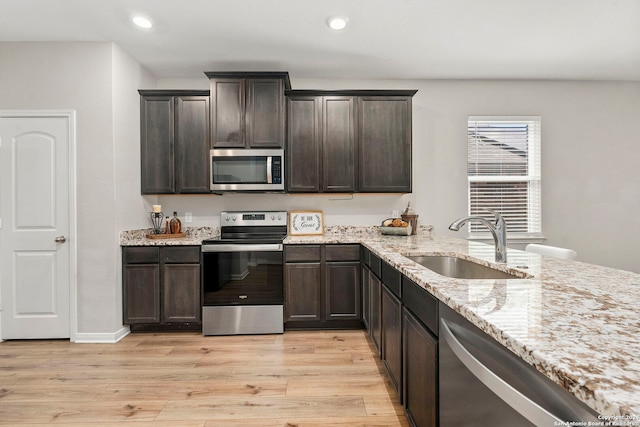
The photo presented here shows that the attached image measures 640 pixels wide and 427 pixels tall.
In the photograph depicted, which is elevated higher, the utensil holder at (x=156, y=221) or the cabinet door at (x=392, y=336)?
the utensil holder at (x=156, y=221)

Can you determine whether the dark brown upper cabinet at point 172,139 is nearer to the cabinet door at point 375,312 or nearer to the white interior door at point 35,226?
the white interior door at point 35,226

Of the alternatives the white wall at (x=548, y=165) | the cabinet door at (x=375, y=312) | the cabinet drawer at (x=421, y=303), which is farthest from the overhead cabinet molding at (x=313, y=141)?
the cabinet drawer at (x=421, y=303)

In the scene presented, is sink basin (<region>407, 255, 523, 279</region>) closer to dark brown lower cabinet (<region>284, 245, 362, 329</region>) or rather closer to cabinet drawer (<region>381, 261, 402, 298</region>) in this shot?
cabinet drawer (<region>381, 261, 402, 298</region>)

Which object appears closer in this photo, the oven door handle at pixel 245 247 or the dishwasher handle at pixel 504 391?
the dishwasher handle at pixel 504 391

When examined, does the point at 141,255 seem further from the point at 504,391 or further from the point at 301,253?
the point at 504,391

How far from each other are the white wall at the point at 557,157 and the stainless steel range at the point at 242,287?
3.17 feet

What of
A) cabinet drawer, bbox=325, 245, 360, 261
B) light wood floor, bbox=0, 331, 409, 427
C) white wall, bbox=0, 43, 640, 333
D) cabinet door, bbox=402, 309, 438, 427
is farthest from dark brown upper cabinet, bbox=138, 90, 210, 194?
cabinet door, bbox=402, 309, 438, 427

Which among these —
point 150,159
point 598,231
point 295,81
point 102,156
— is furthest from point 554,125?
point 102,156

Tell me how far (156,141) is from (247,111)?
1.01 meters

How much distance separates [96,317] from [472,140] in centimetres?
428

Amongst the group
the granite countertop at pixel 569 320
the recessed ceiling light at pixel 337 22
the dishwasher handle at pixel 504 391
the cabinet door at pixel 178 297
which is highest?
the recessed ceiling light at pixel 337 22

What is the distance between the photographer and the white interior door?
117 inches

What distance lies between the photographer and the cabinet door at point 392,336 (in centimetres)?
184

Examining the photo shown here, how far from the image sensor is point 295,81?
12.4ft
